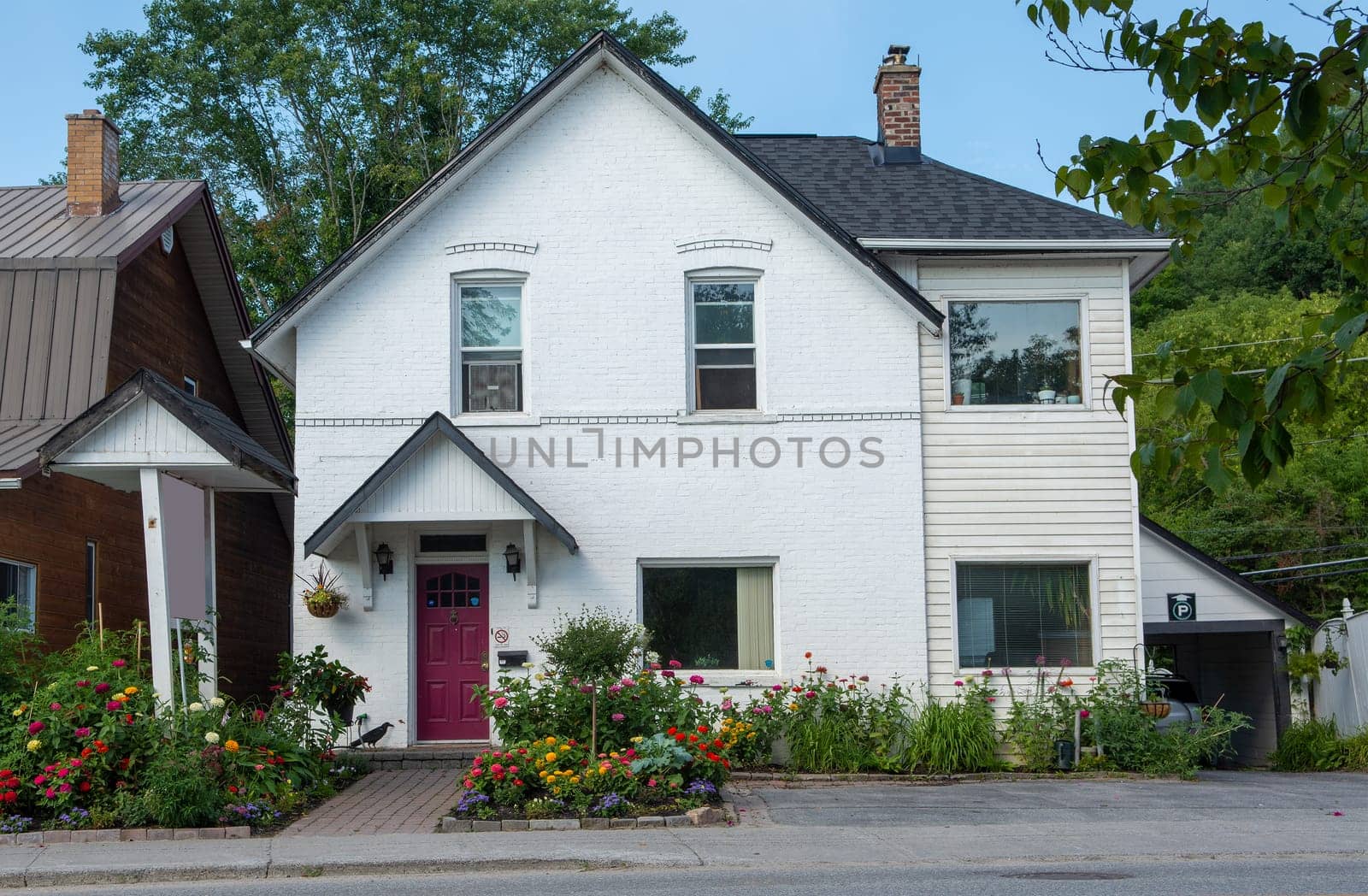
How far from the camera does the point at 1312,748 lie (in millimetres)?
19000

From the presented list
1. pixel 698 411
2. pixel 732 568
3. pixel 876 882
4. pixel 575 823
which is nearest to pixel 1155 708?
pixel 732 568

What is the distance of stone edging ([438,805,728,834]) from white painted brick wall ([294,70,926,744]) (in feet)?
16.0

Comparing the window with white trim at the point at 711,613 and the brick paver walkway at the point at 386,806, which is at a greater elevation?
the window with white trim at the point at 711,613

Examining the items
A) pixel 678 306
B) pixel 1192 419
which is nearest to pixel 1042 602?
pixel 678 306

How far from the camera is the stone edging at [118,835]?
1027 centimetres

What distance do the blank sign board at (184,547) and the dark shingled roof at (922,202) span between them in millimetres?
8155

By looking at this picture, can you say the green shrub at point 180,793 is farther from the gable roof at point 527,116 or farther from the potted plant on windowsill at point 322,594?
the gable roof at point 527,116

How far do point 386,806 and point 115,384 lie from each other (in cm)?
778

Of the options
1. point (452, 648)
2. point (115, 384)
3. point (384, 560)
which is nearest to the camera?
point (384, 560)

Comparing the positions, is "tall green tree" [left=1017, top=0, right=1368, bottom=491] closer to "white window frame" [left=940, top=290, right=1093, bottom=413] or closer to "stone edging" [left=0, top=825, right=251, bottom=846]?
"stone edging" [left=0, top=825, right=251, bottom=846]

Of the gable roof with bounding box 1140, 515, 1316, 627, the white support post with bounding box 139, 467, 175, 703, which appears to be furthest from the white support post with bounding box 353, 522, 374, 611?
the gable roof with bounding box 1140, 515, 1316, 627

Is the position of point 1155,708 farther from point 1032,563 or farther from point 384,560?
point 384,560

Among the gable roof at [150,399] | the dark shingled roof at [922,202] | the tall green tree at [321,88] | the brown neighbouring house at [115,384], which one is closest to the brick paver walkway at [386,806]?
the brown neighbouring house at [115,384]

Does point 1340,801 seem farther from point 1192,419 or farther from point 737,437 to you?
point 1192,419
